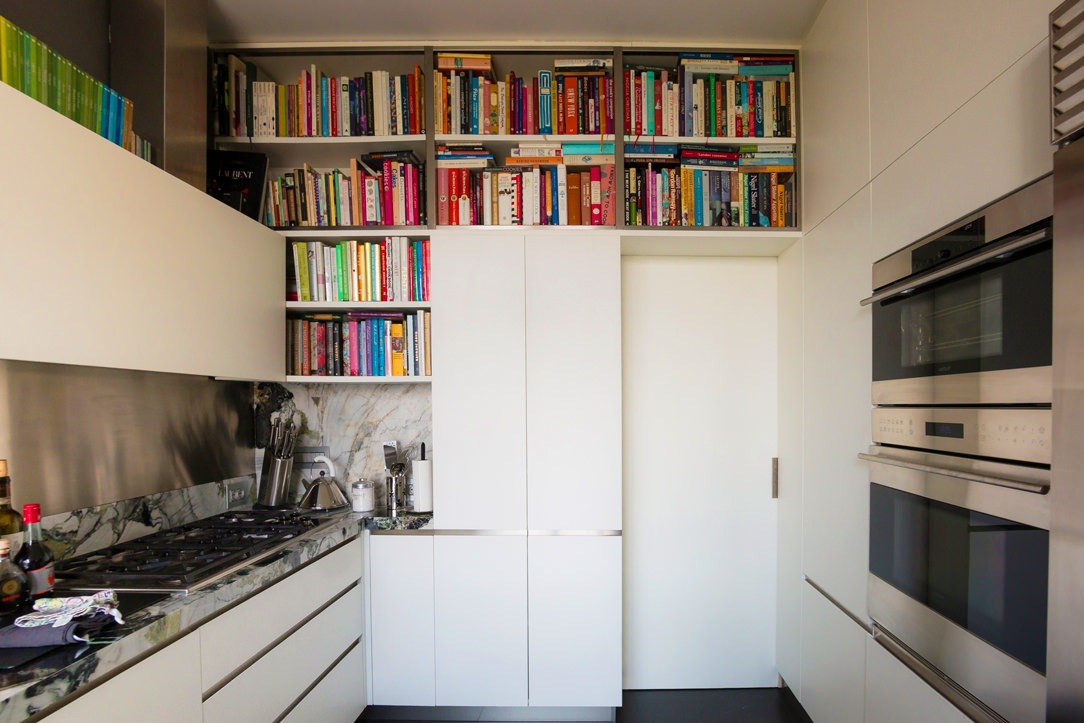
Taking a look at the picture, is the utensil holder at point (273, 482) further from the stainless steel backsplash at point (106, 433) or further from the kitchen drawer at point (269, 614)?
the kitchen drawer at point (269, 614)

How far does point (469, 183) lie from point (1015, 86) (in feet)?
6.22

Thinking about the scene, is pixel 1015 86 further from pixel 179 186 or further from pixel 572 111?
pixel 179 186

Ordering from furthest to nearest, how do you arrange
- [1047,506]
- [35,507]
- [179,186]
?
[179,186], [35,507], [1047,506]

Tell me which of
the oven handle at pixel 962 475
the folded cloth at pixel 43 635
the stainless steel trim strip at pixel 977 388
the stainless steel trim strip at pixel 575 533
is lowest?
the stainless steel trim strip at pixel 575 533

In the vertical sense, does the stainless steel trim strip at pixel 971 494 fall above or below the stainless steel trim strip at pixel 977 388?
below

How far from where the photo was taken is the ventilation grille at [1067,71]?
37.0 inches

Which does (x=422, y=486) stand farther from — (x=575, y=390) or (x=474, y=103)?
(x=474, y=103)

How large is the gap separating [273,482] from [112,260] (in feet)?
4.26

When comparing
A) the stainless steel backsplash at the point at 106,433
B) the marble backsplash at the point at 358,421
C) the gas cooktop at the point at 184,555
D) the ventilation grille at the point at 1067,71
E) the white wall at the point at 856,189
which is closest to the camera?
the ventilation grille at the point at 1067,71

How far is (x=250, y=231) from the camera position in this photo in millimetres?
2301

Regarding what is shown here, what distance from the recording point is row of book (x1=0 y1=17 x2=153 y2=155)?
144 cm

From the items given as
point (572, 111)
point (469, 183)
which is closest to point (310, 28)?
point (469, 183)

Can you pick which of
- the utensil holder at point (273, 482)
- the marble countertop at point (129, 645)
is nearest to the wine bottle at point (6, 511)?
the marble countertop at point (129, 645)

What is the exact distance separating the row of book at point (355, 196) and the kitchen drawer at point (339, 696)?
6.06ft
